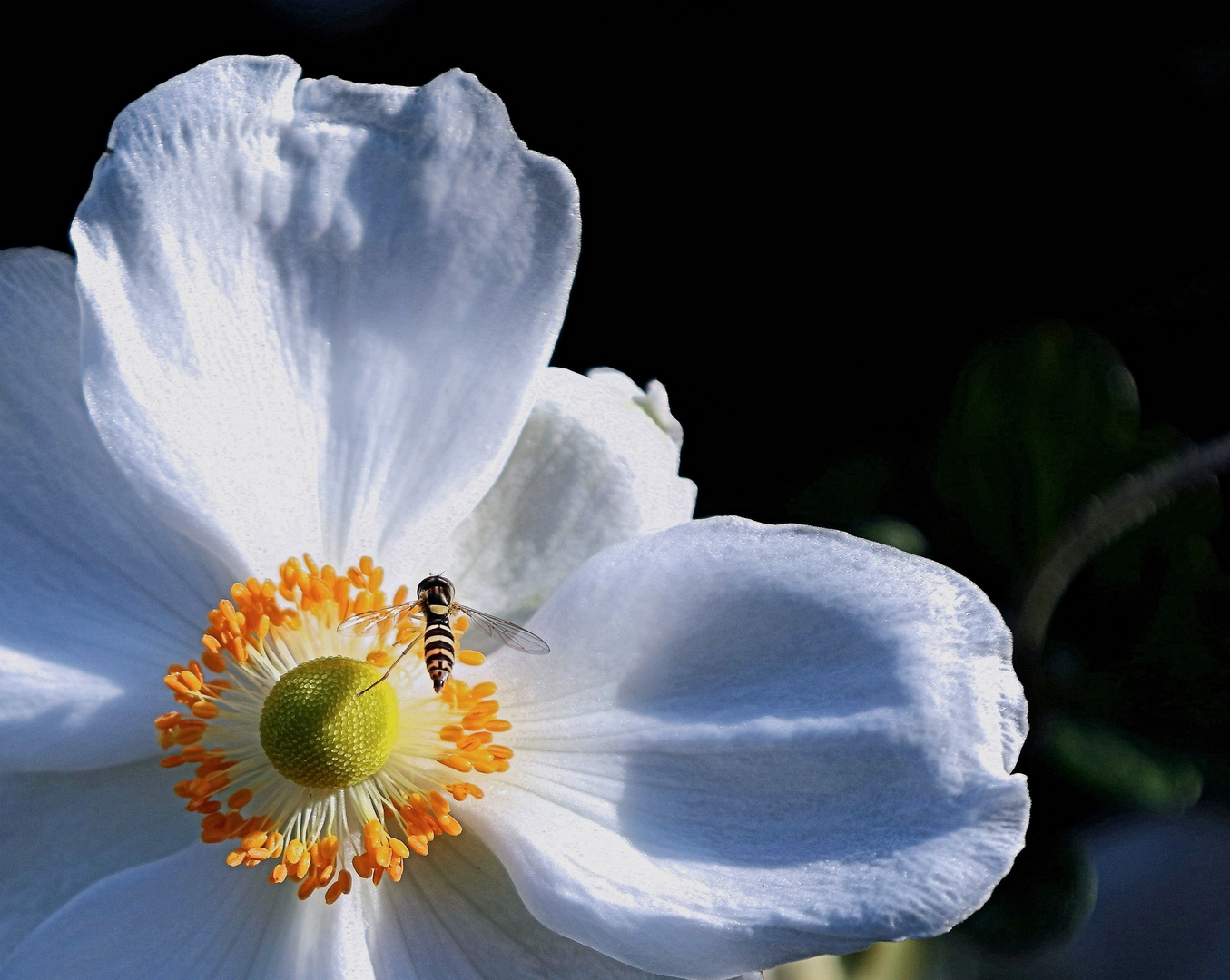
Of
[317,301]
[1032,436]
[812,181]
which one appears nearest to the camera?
[317,301]

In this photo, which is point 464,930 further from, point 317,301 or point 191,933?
point 317,301

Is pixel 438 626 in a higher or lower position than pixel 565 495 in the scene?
lower

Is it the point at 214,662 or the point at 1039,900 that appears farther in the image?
the point at 1039,900

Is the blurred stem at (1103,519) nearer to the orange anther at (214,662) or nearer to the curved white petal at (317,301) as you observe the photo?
the curved white petal at (317,301)

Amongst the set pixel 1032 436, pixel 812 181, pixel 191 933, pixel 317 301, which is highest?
pixel 812 181

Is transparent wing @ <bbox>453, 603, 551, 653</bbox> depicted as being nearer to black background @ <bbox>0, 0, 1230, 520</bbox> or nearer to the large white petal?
the large white petal

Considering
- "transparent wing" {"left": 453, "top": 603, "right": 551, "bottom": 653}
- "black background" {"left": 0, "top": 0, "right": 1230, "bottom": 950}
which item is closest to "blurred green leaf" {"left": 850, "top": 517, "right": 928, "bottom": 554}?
"black background" {"left": 0, "top": 0, "right": 1230, "bottom": 950}

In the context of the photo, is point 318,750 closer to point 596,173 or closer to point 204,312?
point 204,312

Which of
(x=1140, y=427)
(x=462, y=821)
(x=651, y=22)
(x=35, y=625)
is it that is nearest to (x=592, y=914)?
(x=462, y=821)

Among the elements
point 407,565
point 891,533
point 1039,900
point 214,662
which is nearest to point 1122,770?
point 1039,900
